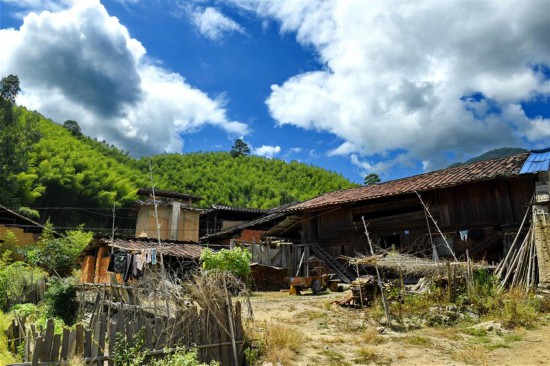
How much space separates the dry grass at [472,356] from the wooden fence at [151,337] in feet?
13.5

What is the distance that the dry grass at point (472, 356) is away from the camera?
7.01 metres

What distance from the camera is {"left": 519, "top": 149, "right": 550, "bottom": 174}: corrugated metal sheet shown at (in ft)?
46.5

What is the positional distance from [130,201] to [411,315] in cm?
3623

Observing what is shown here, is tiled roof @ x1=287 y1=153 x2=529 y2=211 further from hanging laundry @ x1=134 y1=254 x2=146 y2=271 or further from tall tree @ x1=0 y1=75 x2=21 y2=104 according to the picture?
tall tree @ x1=0 y1=75 x2=21 y2=104

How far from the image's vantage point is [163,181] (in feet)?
175

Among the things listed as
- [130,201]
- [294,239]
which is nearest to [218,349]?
[294,239]

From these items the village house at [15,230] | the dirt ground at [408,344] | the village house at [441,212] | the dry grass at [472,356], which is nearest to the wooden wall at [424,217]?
the village house at [441,212]

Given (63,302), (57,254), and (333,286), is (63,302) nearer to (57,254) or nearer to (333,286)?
(57,254)

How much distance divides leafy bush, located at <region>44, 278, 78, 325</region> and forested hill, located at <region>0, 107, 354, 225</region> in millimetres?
16579

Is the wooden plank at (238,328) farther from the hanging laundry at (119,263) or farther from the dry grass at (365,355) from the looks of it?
the hanging laundry at (119,263)

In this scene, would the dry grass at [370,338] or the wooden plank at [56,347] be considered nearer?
the wooden plank at [56,347]

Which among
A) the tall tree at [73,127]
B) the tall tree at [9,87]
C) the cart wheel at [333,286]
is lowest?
the cart wheel at [333,286]

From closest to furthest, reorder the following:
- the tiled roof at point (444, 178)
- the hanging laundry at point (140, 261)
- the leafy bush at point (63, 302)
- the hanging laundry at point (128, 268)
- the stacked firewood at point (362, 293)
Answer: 1. the leafy bush at point (63, 302)
2. the stacked firewood at point (362, 293)
3. the tiled roof at point (444, 178)
4. the hanging laundry at point (140, 261)
5. the hanging laundry at point (128, 268)

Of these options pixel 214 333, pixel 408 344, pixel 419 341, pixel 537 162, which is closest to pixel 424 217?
pixel 537 162
